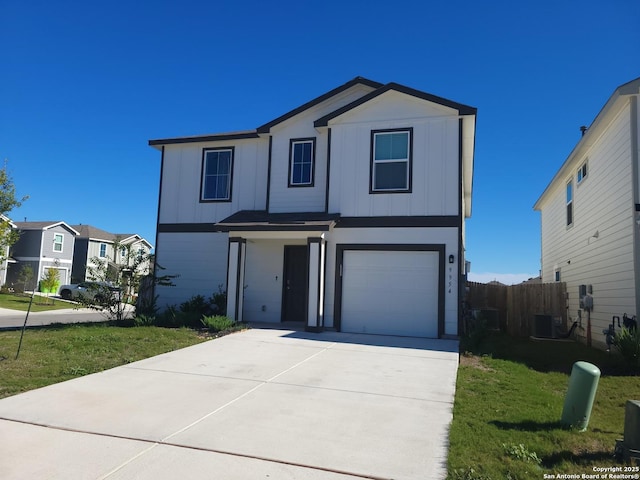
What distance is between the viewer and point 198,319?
12383mm

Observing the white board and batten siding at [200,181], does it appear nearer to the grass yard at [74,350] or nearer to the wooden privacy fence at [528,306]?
the grass yard at [74,350]

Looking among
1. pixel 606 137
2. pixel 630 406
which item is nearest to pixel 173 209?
pixel 606 137

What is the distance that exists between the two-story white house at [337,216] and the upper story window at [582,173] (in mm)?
3358

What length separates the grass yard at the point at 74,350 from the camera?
6.84 meters

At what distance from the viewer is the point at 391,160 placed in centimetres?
1228

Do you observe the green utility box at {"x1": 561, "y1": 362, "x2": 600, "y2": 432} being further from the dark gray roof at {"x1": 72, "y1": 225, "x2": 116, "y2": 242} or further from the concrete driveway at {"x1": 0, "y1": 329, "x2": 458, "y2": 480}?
the dark gray roof at {"x1": 72, "y1": 225, "x2": 116, "y2": 242}

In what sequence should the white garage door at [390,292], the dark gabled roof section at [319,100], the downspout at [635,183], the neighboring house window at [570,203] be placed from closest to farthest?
the downspout at [635,183]
the white garage door at [390,292]
the dark gabled roof section at [319,100]
the neighboring house window at [570,203]

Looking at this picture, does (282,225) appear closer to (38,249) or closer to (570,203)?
(570,203)

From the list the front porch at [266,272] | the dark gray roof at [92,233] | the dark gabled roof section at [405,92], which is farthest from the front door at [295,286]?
the dark gray roof at [92,233]

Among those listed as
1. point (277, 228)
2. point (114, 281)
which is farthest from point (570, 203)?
point (114, 281)

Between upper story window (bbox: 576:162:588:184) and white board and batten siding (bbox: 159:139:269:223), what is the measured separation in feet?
31.2

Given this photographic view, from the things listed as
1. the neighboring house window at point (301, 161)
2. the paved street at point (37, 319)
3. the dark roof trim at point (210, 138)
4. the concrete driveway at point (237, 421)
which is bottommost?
the paved street at point (37, 319)

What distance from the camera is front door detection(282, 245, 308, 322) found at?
13.5 metres

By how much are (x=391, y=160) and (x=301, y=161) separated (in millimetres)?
2855
